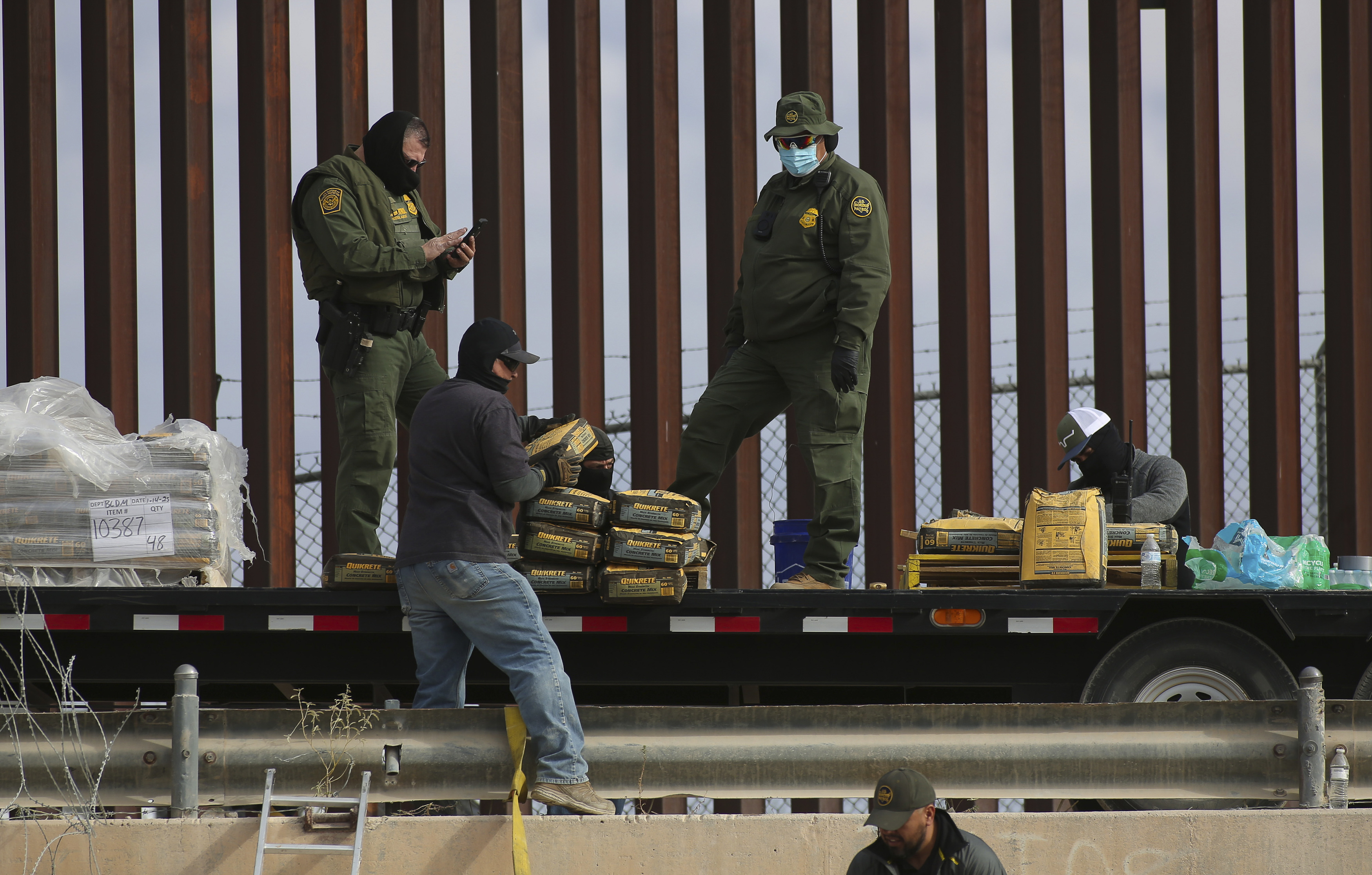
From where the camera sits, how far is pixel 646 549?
14.8 feet

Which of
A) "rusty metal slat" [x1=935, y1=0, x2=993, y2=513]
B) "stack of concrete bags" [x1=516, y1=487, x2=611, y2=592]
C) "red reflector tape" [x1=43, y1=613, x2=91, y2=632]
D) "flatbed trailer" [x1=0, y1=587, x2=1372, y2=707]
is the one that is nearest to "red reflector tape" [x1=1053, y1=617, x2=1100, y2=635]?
"flatbed trailer" [x1=0, y1=587, x2=1372, y2=707]

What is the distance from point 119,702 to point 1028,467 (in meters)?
4.81

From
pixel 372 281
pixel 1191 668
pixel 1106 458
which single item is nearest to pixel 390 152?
pixel 372 281

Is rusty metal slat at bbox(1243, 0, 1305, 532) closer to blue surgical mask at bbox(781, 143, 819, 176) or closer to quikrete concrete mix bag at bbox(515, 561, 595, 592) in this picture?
blue surgical mask at bbox(781, 143, 819, 176)

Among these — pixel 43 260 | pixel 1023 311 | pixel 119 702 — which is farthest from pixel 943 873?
pixel 43 260

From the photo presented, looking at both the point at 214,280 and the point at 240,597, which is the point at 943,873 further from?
the point at 214,280

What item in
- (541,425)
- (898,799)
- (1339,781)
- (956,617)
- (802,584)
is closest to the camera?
(898,799)

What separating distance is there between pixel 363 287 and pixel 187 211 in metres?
2.62

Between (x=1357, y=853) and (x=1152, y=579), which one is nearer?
(x=1357, y=853)

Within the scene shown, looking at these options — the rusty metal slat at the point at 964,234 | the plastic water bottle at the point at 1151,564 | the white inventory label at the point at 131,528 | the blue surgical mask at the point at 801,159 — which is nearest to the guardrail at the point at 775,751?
the plastic water bottle at the point at 1151,564

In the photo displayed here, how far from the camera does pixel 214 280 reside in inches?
288

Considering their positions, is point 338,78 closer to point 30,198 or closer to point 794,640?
point 30,198

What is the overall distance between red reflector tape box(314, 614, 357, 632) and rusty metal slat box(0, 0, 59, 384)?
364cm

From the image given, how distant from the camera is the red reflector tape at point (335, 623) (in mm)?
4508
